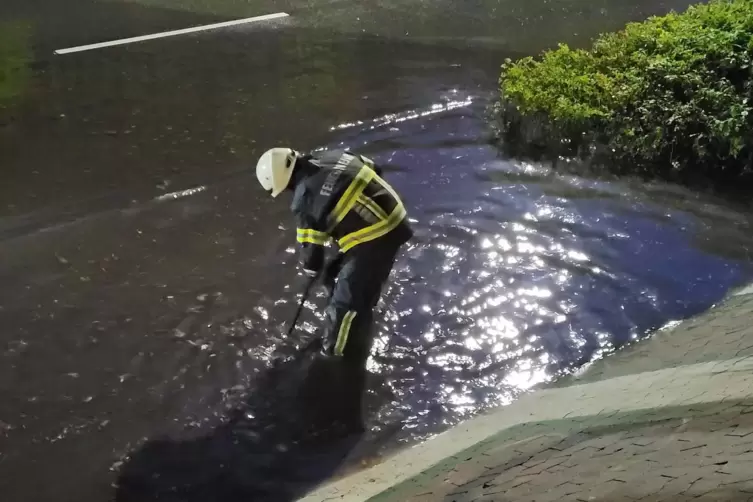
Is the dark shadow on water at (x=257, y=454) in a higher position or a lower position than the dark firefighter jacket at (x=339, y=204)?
lower

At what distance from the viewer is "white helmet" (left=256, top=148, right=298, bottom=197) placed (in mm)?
4523

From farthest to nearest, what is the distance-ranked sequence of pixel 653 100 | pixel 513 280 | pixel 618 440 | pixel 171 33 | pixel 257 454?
pixel 171 33, pixel 653 100, pixel 513 280, pixel 257 454, pixel 618 440

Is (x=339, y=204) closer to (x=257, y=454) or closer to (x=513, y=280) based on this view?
(x=257, y=454)

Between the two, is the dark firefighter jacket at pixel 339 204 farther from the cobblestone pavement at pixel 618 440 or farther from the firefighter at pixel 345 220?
the cobblestone pavement at pixel 618 440

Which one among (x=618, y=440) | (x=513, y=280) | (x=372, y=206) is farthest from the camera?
(x=513, y=280)

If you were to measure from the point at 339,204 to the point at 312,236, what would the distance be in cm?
29

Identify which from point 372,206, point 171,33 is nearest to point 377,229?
point 372,206

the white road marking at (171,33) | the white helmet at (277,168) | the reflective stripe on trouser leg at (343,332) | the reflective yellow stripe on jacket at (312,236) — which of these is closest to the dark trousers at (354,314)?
the reflective stripe on trouser leg at (343,332)

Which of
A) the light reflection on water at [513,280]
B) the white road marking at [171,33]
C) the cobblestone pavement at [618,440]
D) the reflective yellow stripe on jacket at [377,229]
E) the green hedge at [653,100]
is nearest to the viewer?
the cobblestone pavement at [618,440]

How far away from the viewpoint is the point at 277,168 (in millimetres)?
4539

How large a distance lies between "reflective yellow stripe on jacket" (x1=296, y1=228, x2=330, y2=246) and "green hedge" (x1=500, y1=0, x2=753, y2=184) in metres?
4.19

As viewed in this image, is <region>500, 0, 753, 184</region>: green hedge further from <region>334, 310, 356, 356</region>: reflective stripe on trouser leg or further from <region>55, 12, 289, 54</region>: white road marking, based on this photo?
<region>55, 12, 289, 54</region>: white road marking

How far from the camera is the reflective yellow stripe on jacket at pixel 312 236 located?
4543mm

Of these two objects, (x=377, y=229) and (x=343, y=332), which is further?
(x=343, y=332)
